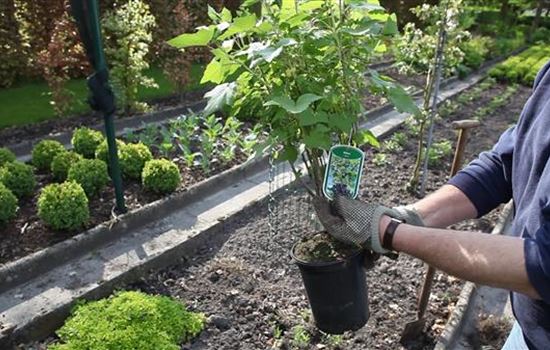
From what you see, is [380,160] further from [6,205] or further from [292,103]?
[292,103]

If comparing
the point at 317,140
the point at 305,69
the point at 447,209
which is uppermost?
the point at 305,69

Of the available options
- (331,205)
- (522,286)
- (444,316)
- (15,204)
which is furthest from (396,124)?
(522,286)

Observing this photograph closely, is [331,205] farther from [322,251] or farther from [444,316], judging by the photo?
[444,316]

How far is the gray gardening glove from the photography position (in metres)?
1.64

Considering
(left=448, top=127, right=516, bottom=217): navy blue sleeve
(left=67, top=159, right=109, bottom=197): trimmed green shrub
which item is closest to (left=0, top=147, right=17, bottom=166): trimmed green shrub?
(left=67, top=159, right=109, bottom=197): trimmed green shrub

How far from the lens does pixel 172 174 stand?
14.1 ft

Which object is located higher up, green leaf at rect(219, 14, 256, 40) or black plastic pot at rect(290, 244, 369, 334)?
green leaf at rect(219, 14, 256, 40)

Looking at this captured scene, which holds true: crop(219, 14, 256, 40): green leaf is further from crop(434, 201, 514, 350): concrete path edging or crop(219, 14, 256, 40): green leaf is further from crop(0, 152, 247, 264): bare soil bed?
crop(0, 152, 247, 264): bare soil bed

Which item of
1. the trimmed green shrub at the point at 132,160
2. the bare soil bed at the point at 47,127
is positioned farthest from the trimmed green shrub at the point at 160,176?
the bare soil bed at the point at 47,127

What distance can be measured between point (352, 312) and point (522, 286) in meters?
0.98

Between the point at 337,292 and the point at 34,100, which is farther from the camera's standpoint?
the point at 34,100

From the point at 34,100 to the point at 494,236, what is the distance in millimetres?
7419

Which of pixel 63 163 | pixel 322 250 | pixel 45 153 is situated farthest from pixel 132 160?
pixel 322 250

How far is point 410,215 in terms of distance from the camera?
180 centimetres
